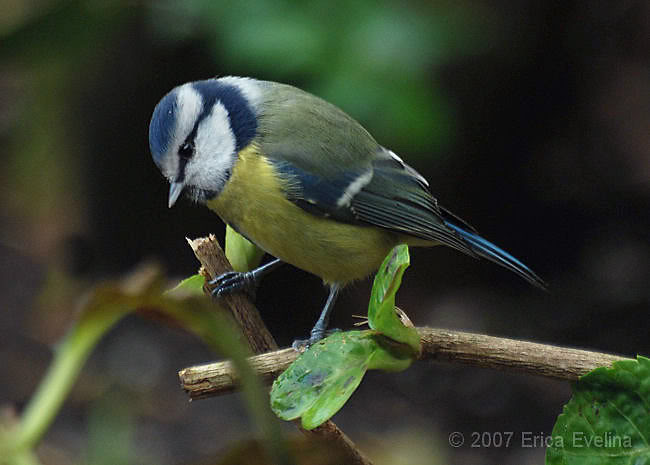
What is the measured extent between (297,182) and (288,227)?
81mm

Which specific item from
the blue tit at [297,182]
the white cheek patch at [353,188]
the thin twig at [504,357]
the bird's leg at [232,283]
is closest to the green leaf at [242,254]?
the bird's leg at [232,283]

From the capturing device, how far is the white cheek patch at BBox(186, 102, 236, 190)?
1.34m

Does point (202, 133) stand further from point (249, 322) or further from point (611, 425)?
point (611, 425)

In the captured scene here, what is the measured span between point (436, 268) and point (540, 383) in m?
0.54

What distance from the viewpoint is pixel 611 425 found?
591 millimetres

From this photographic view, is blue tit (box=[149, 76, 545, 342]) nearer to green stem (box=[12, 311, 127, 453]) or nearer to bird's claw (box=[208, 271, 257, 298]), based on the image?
bird's claw (box=[208, 271, 257, 298])

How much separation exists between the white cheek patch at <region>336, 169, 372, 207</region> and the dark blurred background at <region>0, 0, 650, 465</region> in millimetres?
632

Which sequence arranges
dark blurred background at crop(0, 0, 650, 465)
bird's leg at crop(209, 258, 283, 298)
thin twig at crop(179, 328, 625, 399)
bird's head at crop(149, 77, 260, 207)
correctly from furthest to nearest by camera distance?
dark blurred background at crop(0, 0, 650, 465) < bird's head at crop(149, 77, 260, 207) < bird's leg at crop(209, 258, 283, 298) < thin twig at crop(179, 328, 625, 399)

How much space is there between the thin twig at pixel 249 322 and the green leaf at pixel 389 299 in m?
0.09

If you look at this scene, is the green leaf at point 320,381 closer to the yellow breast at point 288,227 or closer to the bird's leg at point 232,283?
the bird's leg at point 232,283

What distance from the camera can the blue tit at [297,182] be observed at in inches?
51.6

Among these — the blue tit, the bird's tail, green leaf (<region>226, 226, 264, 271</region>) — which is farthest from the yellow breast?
green leaf (<region>226, 226, 264, 271</region>)

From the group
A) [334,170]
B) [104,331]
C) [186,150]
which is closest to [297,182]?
[334,170]

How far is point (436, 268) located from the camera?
2.78 metres
